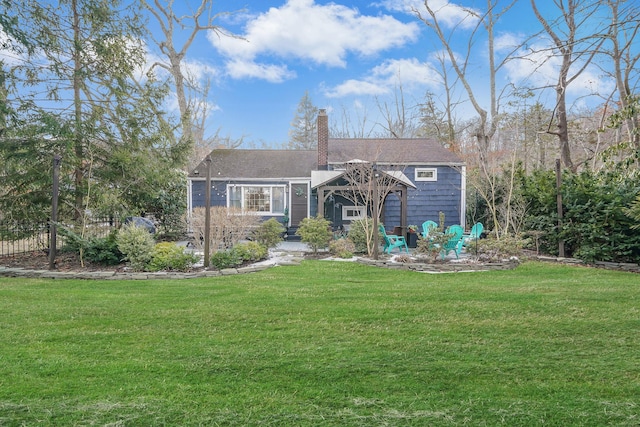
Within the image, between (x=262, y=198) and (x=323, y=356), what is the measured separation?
1228cm

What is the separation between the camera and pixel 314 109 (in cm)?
3328

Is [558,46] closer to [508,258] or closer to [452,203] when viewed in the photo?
[508,258]

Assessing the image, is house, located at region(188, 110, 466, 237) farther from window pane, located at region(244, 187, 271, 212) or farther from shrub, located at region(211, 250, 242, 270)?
shrub, located at region(211, 250, 242, 270)

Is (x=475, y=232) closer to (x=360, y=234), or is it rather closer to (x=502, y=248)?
(x=502, y=248)

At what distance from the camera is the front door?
49.9ft

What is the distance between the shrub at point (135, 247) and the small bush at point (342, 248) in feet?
14.7

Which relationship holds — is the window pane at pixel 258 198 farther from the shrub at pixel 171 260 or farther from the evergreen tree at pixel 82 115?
the shrub at pixel 171 260

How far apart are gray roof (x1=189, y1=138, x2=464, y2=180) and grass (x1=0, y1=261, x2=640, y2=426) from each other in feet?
31.3

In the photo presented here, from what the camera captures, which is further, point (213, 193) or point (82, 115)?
point (213, 193)

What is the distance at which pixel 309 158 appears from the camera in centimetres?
1662

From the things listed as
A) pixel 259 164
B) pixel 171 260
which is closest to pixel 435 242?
pixel 171 260

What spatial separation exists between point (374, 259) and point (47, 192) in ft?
27.6

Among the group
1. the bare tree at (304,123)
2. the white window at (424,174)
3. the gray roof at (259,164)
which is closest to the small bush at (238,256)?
the gray roof at (259,164)

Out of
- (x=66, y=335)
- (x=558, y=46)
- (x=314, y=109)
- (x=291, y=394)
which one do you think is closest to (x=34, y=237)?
(x=66, y=335)
